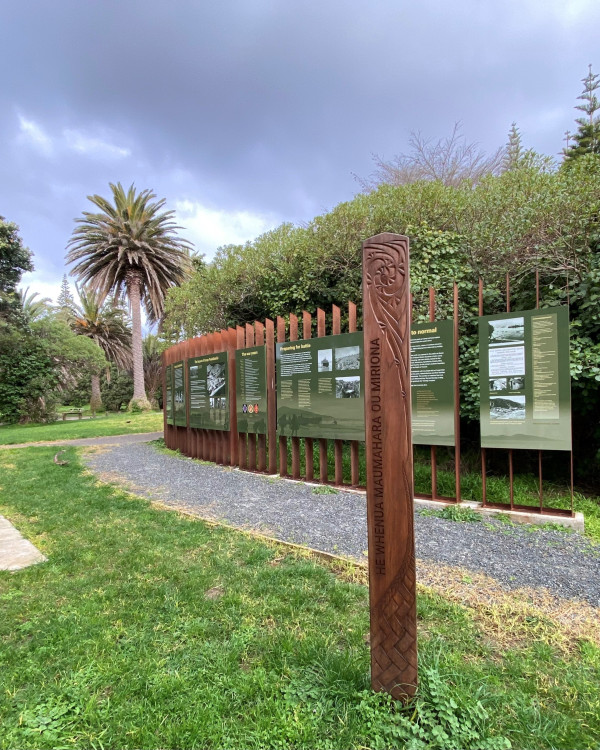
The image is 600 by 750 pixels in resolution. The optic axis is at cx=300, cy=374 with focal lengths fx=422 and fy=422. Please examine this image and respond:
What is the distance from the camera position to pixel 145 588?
10.9 feet

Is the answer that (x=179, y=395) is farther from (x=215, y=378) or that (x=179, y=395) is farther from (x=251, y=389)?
(x=251, y=389)

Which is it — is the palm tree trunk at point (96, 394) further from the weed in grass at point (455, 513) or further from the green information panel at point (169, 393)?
the weed in grass at point (455, 513)

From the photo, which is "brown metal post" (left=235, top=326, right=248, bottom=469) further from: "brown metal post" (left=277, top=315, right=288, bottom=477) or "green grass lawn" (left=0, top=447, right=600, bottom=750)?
"green grass lawn" (left=0, top=447, right=600, bottom=750)

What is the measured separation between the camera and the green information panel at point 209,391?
899cm

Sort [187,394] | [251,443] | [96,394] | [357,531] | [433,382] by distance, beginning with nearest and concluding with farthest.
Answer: [357,531], [433,382], [251,443], [187,394], [96,394]

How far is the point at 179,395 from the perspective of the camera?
11.2m

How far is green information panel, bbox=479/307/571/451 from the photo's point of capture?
15.5 feet

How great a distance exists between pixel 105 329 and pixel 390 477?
40.9 metres

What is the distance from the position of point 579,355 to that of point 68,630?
5.99 meters

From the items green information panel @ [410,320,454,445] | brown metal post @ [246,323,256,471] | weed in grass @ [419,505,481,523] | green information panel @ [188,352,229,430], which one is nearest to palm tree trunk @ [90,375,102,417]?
green information panel @ [188,352,229,430]

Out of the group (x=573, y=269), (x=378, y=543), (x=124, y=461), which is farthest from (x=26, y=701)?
(x=124, y=461)

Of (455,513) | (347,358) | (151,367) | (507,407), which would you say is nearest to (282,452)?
(347,358)

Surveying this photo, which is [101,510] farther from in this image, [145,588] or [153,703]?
[153,703]

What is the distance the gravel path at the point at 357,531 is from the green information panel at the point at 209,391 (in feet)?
5.31
